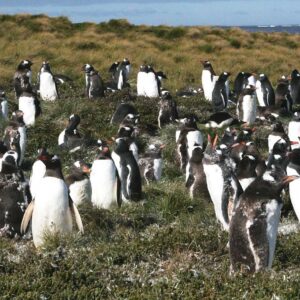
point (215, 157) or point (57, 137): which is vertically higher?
point (215, 157)

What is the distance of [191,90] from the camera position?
802 inches

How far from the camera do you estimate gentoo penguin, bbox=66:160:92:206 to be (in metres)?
8.86

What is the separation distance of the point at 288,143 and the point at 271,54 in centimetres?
1968

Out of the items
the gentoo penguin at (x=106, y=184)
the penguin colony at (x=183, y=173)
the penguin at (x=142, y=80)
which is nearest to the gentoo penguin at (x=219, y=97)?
the penguin colony at (x=183, y=173)

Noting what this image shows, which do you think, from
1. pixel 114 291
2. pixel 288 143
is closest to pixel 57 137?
pixel 288 143

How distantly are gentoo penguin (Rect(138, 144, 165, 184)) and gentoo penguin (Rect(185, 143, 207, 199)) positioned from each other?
1226mm

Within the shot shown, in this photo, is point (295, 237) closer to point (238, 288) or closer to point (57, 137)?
point (238, 288)

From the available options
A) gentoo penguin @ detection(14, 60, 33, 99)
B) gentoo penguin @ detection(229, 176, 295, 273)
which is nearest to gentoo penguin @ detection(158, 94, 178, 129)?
gentoo penguin @ detection(14, 60, 33, 99)

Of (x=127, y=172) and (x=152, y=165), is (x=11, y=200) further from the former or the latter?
(x=152, y=165)

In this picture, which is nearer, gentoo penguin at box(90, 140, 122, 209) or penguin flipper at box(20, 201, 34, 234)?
penguin flipper at box(20, 201, 34, 234)

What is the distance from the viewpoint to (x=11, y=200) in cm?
751

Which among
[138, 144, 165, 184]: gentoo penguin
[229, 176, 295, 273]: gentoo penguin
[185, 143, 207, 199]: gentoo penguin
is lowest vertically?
[138, 144, 165, 184]: gentoo penguin

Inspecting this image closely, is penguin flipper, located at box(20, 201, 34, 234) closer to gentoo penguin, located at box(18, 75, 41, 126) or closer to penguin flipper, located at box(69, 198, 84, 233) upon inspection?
penguin flipper, located at box(69, 198, 84, 233)

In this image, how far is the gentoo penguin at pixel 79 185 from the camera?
8859mm
